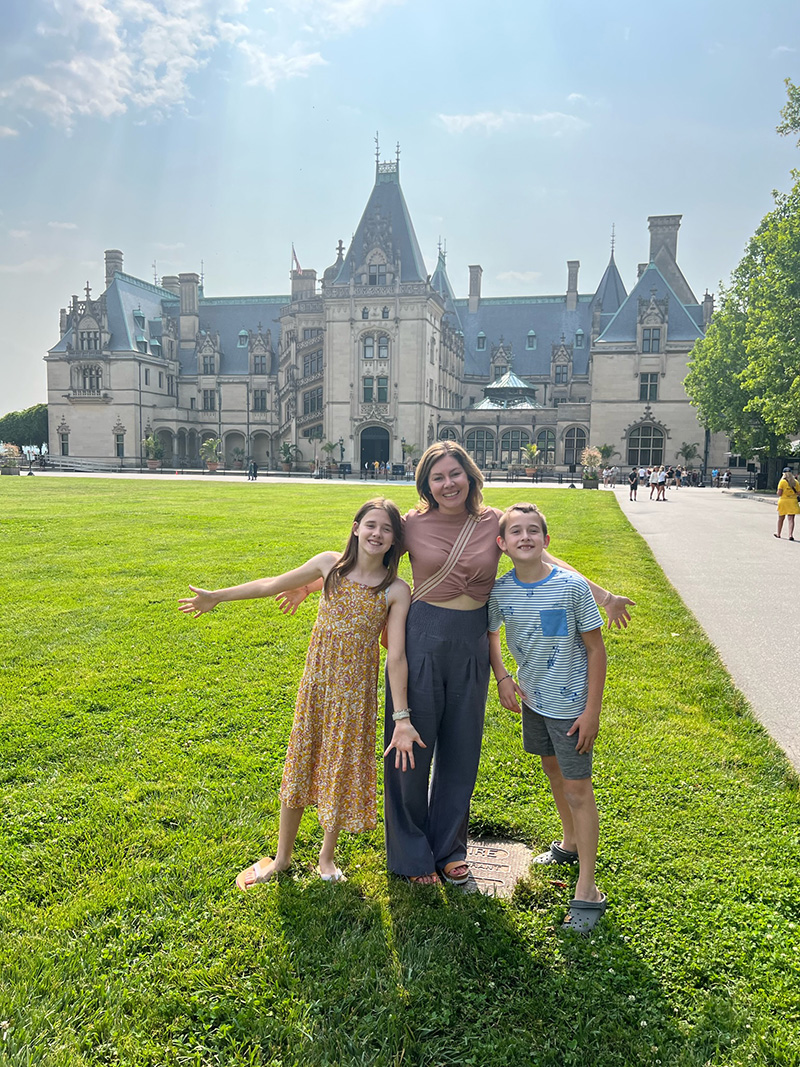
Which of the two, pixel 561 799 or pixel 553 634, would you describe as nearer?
pixel 553 634

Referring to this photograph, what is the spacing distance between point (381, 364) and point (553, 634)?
58.2 m

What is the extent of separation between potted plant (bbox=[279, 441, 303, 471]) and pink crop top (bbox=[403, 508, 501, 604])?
59922 mm

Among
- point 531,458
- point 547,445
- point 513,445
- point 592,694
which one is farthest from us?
point 513,445

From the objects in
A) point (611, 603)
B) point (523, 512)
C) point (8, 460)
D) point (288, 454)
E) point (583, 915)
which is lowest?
point (583, 915)

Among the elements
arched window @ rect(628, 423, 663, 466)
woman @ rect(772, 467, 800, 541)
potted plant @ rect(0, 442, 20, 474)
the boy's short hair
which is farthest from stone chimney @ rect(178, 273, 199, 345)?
the boy's short hair

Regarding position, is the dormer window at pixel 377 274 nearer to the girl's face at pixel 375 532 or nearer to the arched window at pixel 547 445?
the arched window at pixel 547 445

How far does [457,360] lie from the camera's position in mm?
69750

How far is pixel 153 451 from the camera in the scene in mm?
66625

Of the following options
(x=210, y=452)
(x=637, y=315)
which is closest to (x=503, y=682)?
(x=637, y=315)

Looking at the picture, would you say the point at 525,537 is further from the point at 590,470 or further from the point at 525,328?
the point at 525,328

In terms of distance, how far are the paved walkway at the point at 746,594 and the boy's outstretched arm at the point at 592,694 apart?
238 cm

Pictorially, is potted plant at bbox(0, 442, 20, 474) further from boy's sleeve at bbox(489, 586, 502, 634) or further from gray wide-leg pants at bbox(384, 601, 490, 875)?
boy's sleeve at bbox(489, 586, 502, 634)

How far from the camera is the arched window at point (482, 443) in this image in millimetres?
63906

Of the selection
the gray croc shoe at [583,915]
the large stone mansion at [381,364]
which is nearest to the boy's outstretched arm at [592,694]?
the gray croc shoe at [583,915]
